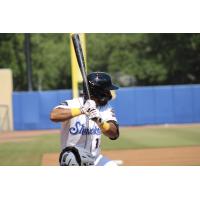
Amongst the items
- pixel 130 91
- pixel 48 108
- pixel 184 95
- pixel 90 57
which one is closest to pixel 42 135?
pixel 48 108

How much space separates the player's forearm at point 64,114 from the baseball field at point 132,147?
219 inches

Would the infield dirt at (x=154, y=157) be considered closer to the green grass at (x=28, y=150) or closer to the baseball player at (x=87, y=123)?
the green grass at (x=28, y=150)

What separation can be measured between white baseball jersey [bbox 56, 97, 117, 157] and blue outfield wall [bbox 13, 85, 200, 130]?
622 inches

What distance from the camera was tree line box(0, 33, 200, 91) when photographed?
90.6 ft

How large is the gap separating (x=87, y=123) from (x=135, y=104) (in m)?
16.4

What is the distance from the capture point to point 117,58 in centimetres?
3316

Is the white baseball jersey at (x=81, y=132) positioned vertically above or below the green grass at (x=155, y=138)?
above

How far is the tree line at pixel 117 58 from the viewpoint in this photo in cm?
2761

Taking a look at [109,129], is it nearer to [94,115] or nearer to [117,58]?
[94,115]

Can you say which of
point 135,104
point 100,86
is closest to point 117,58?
point 135,104

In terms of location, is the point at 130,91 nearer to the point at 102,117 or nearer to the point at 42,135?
the point at 42,135

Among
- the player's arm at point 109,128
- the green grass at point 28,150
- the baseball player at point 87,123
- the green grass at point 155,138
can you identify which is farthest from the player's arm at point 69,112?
the green grass at point 155,138
